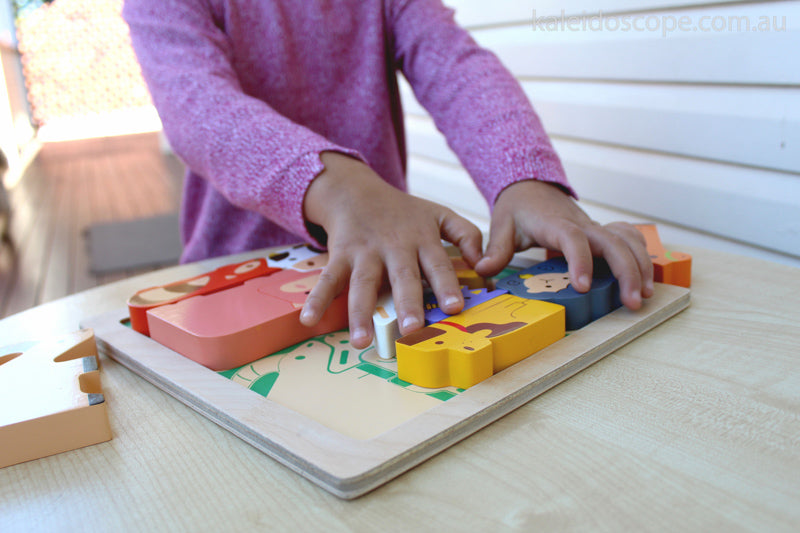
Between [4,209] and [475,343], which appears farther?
[4,209]

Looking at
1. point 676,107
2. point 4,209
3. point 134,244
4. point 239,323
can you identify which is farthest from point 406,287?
point 4,209

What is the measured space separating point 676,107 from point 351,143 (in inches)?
20.6

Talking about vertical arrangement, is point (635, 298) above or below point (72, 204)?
above

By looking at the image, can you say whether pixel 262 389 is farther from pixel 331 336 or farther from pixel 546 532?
pixel 546 532

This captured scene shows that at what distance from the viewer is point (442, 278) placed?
0.53 meters

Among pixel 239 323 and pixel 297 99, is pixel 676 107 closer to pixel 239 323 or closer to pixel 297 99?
pixel 297 99

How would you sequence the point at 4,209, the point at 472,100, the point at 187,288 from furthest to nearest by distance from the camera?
the point at 4,209
the point at 472,100
the point at 187,288

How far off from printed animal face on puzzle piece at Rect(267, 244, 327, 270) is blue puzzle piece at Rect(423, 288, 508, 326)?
0.17m

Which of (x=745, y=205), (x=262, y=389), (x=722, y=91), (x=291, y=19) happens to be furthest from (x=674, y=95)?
(x=262, y=389)

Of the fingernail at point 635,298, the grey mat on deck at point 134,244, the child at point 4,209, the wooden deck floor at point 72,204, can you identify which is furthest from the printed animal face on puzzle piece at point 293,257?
the child at point 4,209

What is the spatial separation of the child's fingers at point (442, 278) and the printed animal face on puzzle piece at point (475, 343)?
12 millimetres

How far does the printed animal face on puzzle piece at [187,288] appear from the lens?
55 cm

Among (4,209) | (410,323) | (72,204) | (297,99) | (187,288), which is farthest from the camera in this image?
(72,204)

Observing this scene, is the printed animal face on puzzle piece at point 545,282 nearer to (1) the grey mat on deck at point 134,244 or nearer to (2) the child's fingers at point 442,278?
(2) the child's fingers at point 442,278
